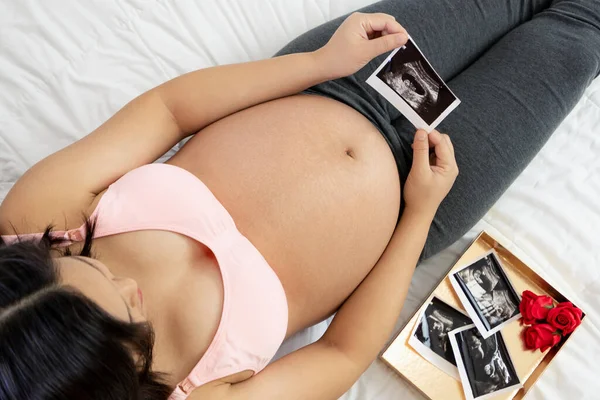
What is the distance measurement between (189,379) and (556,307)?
78 cm

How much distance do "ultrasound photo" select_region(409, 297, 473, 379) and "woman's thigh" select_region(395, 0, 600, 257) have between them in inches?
5.2

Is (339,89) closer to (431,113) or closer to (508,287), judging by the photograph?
(431,113)

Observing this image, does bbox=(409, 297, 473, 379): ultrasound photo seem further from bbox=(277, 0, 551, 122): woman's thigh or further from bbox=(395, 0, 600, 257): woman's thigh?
bbox=(277, 0, 551, 122): woman's thigh

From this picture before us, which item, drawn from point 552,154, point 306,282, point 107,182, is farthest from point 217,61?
point 552,154

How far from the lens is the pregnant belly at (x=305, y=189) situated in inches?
35.7

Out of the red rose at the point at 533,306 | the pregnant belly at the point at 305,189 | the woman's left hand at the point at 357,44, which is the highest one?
the woman's left hand at the point at 357,44

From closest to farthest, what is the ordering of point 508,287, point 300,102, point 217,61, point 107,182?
point 107,182
point 300,102
point 508,287
point 217,61

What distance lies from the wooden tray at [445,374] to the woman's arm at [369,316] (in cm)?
12

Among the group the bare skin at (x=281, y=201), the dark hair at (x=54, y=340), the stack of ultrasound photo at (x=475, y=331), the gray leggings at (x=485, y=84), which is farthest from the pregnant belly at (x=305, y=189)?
the dark hair at (x=54, y=340)

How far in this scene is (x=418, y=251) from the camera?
102 cm

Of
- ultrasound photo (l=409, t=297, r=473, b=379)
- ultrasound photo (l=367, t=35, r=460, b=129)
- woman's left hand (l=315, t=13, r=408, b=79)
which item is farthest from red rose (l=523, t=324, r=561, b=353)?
woman's left hand (l=315, t=13, r=408, b=79)

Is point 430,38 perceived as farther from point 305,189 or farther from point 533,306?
point 533,306

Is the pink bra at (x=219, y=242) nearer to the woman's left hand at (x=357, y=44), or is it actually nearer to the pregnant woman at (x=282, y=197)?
the pregnant woman at (x=282, y=197)

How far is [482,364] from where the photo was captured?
1.05 meters
